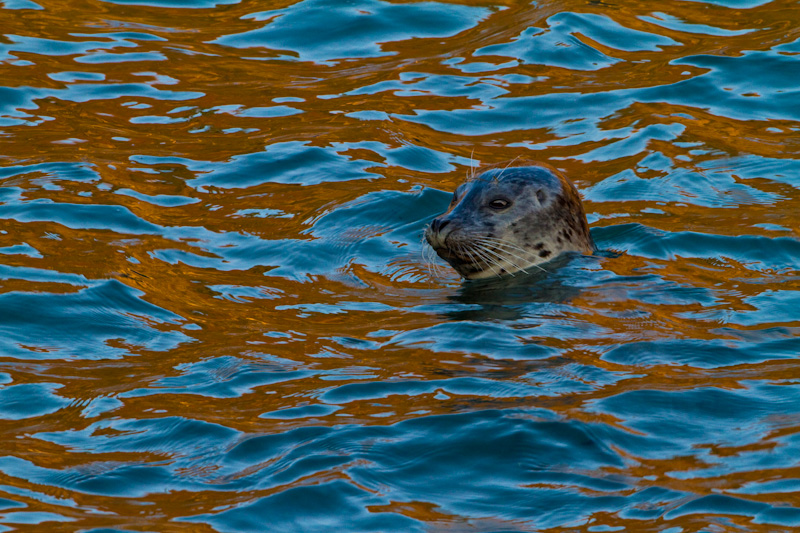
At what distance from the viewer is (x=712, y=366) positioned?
5781mm

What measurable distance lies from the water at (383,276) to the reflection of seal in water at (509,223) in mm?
219

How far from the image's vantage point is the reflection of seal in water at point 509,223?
7.46m

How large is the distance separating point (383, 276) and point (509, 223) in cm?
97

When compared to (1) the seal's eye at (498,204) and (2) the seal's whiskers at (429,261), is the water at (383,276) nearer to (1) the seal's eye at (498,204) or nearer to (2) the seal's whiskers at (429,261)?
(2) the seal's whiskers at (429,261)

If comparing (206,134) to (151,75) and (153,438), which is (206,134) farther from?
(153,438)

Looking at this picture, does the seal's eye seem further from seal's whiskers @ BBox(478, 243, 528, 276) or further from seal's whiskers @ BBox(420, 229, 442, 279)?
seal's whiskers @ BBox(420, 229, 442, 279)

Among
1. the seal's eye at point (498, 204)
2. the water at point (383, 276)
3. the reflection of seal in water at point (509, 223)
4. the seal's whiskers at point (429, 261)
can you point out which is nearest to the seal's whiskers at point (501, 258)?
the reflection of seal in water at point (509, 223)

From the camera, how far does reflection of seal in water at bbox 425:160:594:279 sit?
7457mm

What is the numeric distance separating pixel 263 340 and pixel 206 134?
15.4 feet

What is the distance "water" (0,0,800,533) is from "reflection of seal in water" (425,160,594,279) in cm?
22

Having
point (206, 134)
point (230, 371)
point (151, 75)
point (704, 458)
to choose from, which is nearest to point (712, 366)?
point (704, 458)

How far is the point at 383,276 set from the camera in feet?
26.5

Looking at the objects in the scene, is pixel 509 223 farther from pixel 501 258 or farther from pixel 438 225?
pixel 438 225

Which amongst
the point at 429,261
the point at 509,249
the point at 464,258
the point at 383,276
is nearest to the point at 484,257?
the point at 464,258
